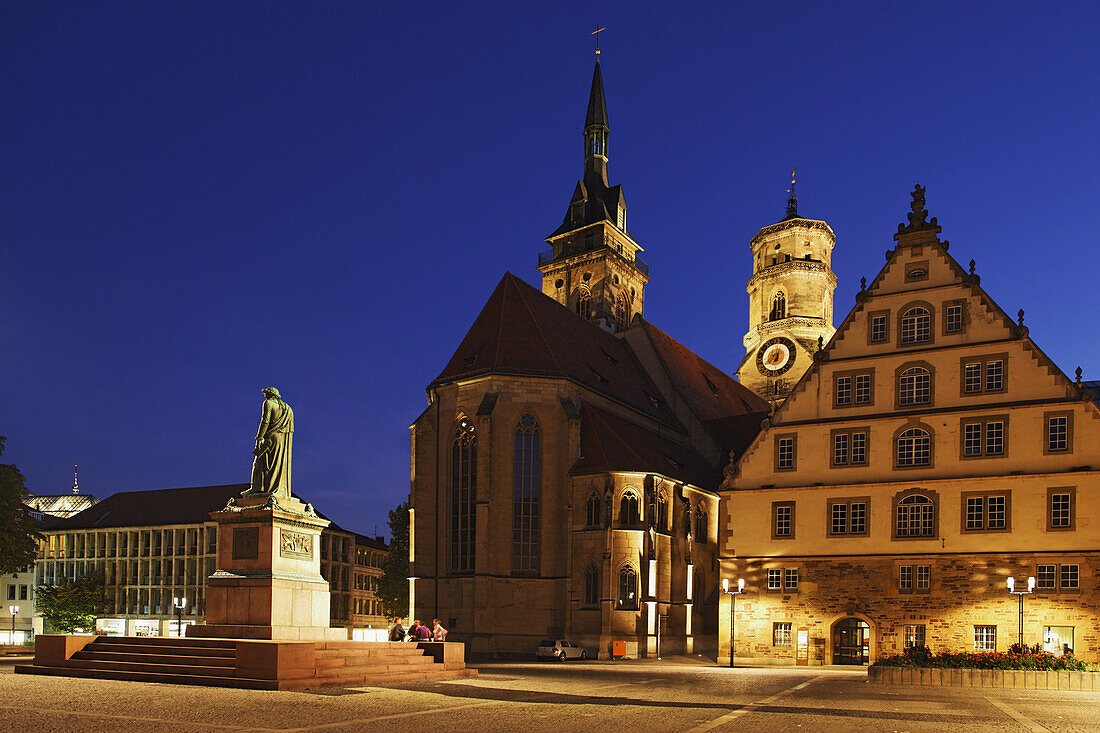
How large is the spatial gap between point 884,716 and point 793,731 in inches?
134

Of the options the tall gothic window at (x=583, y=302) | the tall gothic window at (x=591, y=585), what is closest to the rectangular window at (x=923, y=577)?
the tall gothic window at (x=591, y=585)

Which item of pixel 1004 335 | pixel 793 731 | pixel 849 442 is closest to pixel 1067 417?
pixel 1004 335

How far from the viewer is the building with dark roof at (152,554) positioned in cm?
8656

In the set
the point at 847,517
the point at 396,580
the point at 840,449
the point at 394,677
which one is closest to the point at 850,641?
the point at 847,517

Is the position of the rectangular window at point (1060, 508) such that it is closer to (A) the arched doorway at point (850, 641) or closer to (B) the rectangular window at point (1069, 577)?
(B) the rectangular window at point (1069, 577)

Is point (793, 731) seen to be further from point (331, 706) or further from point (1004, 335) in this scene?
point (1004, 335)

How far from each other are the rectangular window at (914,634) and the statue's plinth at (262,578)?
76.8 feet

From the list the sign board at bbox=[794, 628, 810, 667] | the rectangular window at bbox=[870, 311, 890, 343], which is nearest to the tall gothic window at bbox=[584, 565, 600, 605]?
the sign board at bbox=[794, 628, 810, 667]

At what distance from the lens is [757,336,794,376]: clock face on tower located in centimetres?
8100

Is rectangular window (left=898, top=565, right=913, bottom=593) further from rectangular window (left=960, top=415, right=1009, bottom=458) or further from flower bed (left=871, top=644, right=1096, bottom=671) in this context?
flower bed (left=871, top=644, right=1096, bottom=671)

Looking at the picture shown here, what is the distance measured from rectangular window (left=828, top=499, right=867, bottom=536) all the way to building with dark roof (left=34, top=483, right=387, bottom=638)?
5388 centimetres

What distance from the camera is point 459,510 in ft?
169

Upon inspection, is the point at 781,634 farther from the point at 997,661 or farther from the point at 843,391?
the point at 997,661

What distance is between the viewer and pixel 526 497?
167 ft
